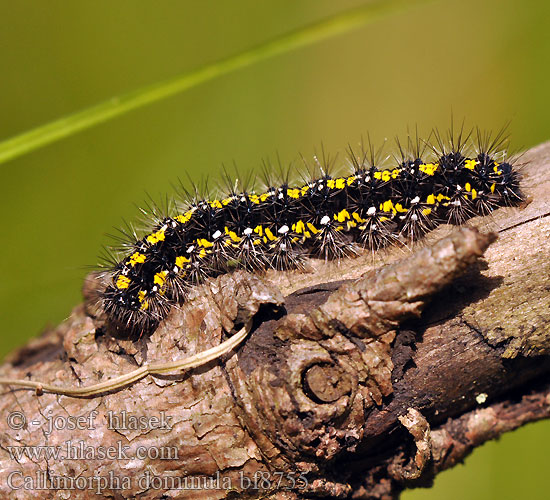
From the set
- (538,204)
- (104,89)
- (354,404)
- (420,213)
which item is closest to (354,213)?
(420,213)

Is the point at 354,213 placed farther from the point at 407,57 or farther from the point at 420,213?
the point at 407,57

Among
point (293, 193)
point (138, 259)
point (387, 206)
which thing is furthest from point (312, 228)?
point (138, 259)

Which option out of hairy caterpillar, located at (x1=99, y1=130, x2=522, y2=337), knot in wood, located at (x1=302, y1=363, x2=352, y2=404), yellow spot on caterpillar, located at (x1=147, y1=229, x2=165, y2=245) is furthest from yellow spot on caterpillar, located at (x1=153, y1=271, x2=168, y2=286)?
knot in wood, located at (x1=302, y1=363, x2=352, y2=404)

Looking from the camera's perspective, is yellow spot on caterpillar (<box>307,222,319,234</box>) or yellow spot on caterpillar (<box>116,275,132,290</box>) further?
yellow spot on caterpillar (<box>307,222,319,234</box>)

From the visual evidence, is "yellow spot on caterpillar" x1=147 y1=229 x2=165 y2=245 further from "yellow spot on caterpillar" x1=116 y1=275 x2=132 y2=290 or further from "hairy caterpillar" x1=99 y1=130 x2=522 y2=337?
"yellow spot on caterpillar" x1=116 y1=275 x2=132 y2=290

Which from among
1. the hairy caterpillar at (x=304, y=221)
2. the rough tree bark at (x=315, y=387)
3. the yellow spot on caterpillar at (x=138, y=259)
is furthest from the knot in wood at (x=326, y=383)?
the yellow spot on caterpillar at (x=138, y=259)
